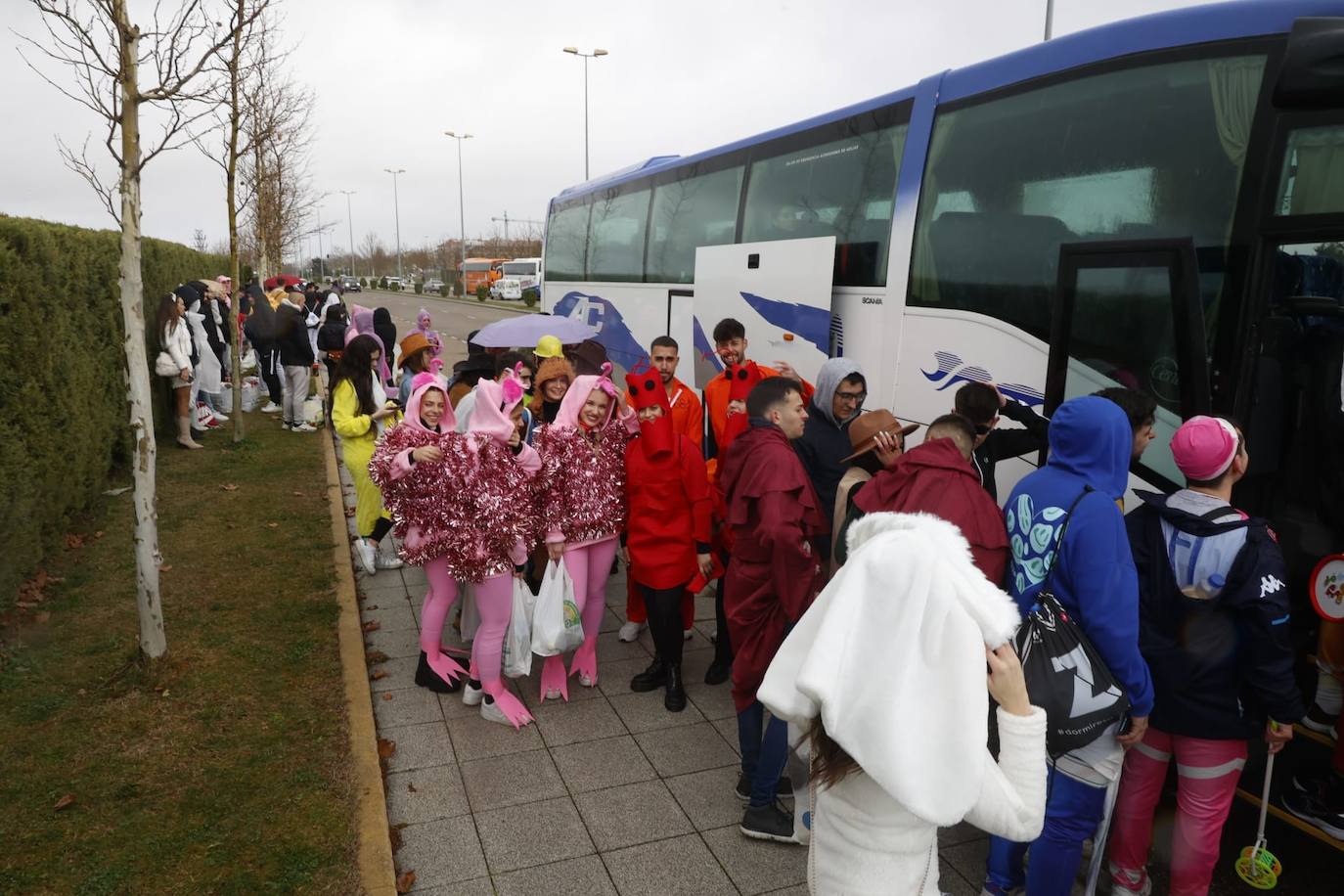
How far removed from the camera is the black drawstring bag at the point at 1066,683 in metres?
2.91

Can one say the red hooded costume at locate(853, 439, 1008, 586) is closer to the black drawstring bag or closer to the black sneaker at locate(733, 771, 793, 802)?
the black drawstring bag

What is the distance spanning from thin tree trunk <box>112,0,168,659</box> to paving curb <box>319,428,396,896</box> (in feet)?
4.01

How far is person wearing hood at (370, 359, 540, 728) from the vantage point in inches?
181

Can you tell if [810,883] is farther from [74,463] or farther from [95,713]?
[74,463]

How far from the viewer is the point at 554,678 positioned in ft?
17.5

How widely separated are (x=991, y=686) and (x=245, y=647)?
5.19 m

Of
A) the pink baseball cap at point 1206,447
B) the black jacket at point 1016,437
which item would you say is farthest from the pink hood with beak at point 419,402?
the pink baseball cap at point 1206,447

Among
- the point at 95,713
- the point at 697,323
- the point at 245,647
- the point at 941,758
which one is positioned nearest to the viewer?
the point at 941,758

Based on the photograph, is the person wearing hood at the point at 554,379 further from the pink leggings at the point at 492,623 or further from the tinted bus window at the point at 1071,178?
the tinted bus window at the point at 1071,178

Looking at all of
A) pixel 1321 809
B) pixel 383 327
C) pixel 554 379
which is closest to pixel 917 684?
pixel 1321 809

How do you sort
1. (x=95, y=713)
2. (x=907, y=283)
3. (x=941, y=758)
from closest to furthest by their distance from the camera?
(x=941, y=758), (x=95, y=713), (x=907, y=283)

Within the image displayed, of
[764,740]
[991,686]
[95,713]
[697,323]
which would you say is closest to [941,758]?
[991,686]

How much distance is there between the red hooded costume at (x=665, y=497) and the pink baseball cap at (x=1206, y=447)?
245 cm

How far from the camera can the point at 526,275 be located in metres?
61.8
